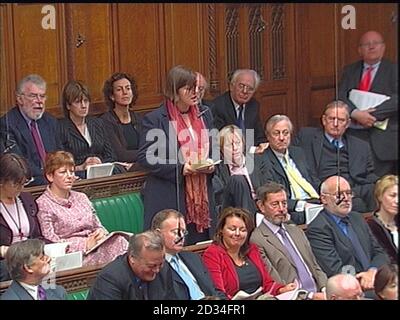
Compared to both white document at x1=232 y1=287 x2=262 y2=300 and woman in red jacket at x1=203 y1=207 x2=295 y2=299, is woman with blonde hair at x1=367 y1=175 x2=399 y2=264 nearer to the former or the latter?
woman in red jacket at x1=203 y1=207 x2=295 y2=299

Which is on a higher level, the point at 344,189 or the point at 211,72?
the point at 211,72

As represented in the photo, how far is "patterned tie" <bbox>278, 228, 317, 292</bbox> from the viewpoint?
5.63m

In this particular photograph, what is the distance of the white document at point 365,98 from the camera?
567cm

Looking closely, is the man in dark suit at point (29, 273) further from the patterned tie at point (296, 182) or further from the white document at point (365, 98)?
the white document at point (365, 98)

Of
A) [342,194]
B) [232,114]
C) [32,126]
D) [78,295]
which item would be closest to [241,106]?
[232,114]

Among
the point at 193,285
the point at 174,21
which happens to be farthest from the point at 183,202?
the point at 174,21

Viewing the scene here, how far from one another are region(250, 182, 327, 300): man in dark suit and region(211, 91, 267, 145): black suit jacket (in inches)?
9.1

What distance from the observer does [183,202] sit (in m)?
5.75

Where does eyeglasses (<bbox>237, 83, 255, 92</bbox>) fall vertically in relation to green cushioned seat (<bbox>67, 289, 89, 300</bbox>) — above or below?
above

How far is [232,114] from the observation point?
5.72 m

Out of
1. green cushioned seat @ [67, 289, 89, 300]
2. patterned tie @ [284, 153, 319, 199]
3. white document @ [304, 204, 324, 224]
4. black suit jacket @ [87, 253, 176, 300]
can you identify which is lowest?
green cushioned seat @ [67, 289, 89, 300]

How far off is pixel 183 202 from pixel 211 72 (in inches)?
22.1

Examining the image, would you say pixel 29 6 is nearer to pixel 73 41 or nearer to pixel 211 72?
pixel 73 41

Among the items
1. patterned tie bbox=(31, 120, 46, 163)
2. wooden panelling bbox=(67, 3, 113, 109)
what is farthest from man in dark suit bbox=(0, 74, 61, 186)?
wooden panelling bbox=(67, 3, 113, 109)
